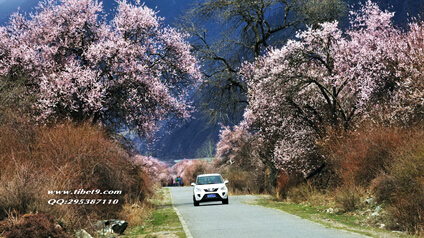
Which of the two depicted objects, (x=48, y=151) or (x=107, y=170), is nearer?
(x=48, y=151)

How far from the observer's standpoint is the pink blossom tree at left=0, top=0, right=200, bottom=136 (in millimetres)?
20438

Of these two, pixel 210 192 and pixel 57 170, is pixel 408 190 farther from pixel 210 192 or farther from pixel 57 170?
pixel 210 192

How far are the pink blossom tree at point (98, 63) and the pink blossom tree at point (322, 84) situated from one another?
213 inches

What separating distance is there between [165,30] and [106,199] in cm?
1263

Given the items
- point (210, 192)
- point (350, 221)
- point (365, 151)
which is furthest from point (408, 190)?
point (210, 192)

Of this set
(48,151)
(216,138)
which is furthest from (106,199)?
(216,138)

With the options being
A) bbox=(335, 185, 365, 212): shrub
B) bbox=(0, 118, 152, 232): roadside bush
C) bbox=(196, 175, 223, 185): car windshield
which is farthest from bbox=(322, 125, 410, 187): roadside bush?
bbox=(0, 118, 152, 232): roadside bush

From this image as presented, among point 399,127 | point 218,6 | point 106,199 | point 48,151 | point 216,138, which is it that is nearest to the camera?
point 48,151

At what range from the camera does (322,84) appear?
21.7 meters

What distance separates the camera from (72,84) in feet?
65.9

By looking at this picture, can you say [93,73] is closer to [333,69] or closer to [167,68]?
[167,68]

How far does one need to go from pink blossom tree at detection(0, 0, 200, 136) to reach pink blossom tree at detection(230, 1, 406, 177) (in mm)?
5402

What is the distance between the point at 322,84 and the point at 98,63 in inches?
437

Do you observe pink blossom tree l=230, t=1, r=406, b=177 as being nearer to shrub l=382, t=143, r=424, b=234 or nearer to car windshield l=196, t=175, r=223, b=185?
car windshield l=196, t=175, r=223, b=185
